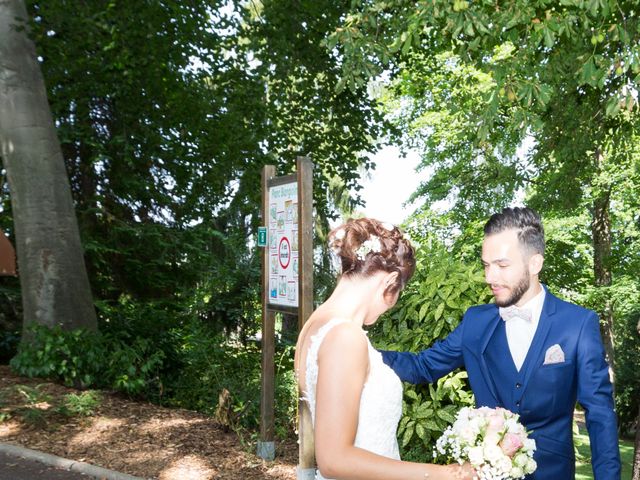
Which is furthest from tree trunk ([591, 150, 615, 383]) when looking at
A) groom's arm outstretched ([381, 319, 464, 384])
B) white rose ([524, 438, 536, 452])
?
white rose ([524, 438, 536, 452])

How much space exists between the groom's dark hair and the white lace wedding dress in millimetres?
880

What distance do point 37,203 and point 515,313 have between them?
9265mm

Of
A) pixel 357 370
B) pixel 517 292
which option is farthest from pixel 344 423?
pixel 517 292

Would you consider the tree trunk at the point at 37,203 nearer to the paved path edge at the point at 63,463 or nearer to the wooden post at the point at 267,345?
the paved path edge at the point at 63,463

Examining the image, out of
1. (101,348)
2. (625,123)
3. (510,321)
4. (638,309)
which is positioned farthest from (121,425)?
(638,309)

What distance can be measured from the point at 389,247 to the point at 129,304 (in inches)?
520

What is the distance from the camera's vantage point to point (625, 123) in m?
13.5

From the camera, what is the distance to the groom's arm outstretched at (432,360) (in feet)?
12.5

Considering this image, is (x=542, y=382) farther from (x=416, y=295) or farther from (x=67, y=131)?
(x=67, y=131)

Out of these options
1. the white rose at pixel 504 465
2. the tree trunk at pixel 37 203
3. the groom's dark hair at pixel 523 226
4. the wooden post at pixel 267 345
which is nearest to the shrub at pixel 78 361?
the tree trunk at pixel 37 203

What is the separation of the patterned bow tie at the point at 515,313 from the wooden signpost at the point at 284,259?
312 cm

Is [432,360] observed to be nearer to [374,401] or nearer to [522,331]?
[522,331]

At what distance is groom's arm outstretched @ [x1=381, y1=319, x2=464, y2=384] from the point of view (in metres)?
3.82

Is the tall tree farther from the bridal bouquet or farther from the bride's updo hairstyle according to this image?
the bridal bouquet
